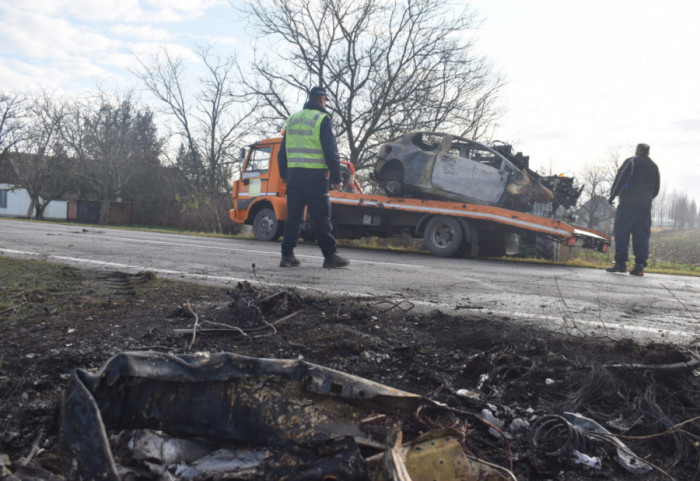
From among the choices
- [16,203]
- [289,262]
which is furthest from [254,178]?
[16,203]

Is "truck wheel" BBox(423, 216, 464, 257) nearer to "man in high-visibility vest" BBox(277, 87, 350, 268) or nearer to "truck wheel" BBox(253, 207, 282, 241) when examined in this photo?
"truck wheel" BBox(253, 207, 282, 241)

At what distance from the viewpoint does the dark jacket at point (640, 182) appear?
7914 millimetres

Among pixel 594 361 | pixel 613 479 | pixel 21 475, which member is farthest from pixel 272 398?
pixel 594 361

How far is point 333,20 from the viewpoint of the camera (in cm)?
2141

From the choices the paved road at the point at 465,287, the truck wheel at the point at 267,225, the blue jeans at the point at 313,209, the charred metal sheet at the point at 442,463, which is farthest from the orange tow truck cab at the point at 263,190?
the charred metal sheet at the point at 442,463

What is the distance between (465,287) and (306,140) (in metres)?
2.49

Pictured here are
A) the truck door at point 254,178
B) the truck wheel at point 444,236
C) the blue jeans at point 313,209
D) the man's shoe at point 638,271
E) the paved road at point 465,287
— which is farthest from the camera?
the truck door at point 254,178

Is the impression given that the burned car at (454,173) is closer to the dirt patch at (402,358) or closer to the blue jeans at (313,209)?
the blue jeans at (313,209)

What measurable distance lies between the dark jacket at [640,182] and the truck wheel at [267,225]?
23.5ft

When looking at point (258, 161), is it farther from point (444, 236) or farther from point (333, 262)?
point (333, 262)

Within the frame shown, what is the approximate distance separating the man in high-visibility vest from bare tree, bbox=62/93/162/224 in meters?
32.8

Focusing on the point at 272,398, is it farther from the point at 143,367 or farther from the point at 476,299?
the point at 476,299

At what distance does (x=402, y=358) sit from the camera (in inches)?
95.7

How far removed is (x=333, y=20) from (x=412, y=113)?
Answer: 5189 millimetres
